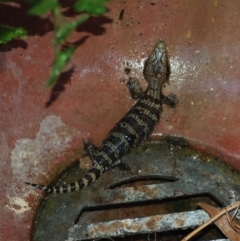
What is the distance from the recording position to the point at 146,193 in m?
1.82

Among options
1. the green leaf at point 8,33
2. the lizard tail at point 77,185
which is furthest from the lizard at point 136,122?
the green leaf at point 8,33

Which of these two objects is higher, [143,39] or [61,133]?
[143,39]

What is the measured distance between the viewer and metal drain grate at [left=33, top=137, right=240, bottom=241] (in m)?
1.76

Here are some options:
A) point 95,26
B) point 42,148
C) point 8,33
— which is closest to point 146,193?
point 42,148

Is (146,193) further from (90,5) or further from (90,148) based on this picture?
(90,5)

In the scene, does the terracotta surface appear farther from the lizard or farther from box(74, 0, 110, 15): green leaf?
box(74, 0, 110, 15): green leaf

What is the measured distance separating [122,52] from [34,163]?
0.50 meters

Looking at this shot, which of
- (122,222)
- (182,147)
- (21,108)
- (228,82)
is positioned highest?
(21,108)

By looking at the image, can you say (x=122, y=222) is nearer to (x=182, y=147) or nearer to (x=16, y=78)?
(x=182, y=147)

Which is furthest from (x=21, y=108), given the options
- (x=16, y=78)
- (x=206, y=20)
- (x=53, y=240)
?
(x=206, y=20)

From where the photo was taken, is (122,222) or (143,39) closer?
(122,222)

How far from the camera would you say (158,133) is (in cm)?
199

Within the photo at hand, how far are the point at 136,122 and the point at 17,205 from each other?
510 mm

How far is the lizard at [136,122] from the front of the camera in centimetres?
191
